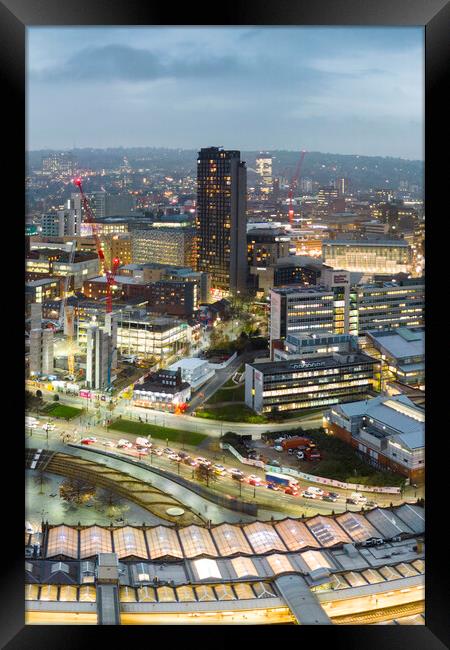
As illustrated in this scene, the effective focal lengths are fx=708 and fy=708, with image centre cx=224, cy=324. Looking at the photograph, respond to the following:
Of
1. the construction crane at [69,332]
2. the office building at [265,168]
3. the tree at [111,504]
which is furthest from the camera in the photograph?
the construction crane at [69,332]

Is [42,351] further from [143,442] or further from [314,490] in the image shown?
[314,490]

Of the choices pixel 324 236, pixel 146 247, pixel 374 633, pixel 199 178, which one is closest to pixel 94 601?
Result: pixel 374 633

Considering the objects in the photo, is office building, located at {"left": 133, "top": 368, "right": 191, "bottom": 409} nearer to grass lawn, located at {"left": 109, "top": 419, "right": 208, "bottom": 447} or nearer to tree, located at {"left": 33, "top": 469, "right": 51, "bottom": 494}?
grass lawn, located at {"left": 109, "top": 419, "right": 208, "bottom": 447}

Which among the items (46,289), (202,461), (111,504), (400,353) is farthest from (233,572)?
→ (46,289)

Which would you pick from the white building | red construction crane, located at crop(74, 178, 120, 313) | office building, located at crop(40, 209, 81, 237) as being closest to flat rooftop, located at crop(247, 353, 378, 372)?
the white building

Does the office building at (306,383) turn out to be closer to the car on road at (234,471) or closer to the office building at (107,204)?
the car on road at (234,471)
